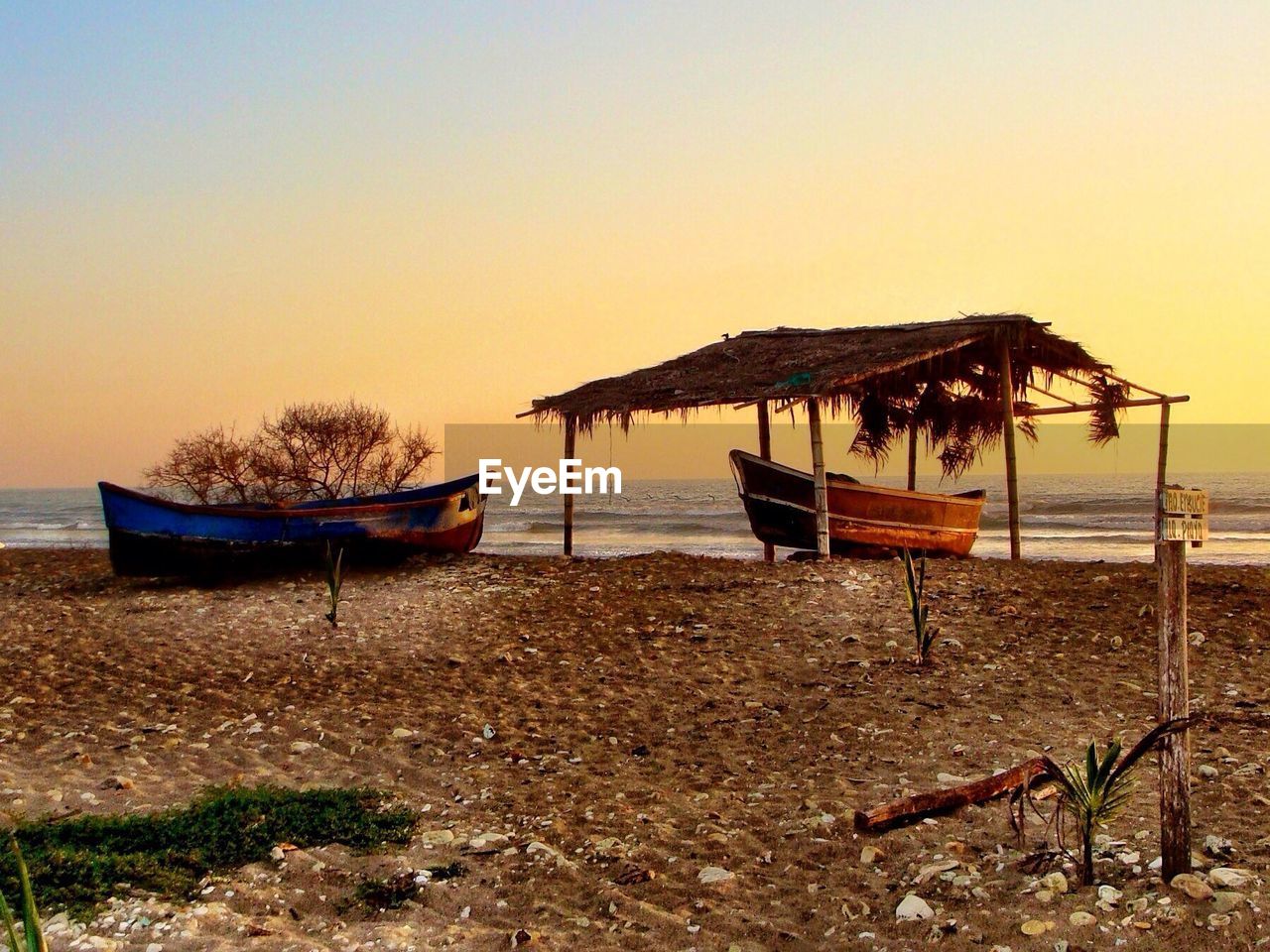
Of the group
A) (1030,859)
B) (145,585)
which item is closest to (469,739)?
(1030,859)

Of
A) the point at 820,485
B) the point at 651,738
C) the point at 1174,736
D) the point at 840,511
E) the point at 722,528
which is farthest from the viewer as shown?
the point at 722,528

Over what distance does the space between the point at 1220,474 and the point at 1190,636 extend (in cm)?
7339

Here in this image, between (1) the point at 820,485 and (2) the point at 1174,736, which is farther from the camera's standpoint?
(1) the point at 820,485

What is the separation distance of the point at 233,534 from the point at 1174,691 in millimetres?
13387

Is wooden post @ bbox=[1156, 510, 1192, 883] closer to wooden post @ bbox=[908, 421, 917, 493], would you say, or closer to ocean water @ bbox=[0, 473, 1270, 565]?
wooden post @ bbox=[908, 421, 917, 493]

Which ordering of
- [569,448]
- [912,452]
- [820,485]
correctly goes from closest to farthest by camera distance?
[820,485] → [569,448] → [912,452]

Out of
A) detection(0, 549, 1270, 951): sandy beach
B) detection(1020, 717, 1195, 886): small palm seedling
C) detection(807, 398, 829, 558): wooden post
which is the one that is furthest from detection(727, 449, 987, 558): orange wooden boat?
detection(1020, 717, 1195, 886): small palm seedling

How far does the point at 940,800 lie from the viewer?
5113 millimetres

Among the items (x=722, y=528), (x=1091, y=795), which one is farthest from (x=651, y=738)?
(x=722, y=528)

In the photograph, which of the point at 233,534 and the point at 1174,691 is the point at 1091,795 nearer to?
the point at 1174,691

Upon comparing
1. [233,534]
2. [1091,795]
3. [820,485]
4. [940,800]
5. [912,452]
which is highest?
[912,452]

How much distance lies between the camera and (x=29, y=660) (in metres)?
9.88

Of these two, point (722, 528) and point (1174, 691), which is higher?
point (1174, 691)

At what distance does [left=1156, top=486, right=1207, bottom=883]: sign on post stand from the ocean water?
19.7 metres
